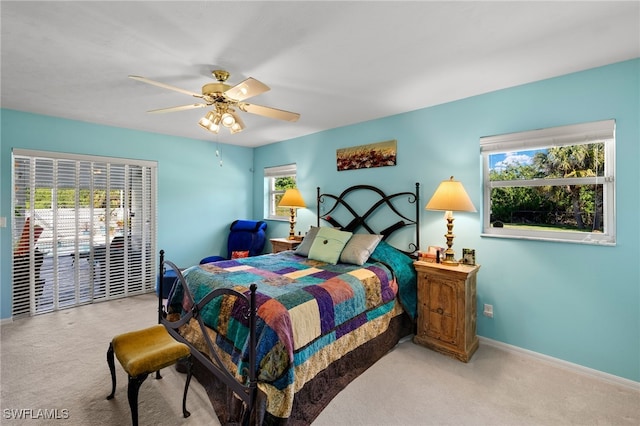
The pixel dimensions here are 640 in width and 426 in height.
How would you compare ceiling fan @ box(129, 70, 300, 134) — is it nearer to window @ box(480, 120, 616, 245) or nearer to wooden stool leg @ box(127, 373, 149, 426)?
wooden stool leg @ box(127, 373, 149, 426)

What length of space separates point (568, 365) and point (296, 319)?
99.5 inches

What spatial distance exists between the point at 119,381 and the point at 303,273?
1.72m

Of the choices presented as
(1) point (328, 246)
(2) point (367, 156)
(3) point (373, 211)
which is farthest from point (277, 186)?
(1) point (328, 246)

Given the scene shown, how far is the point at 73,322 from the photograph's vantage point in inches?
134

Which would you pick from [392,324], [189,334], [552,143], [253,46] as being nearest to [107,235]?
[189,334]

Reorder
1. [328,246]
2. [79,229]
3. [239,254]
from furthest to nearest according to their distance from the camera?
[239,254], [79,229], [328,246]

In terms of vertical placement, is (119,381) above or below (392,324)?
below

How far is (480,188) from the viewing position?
9.91 ft

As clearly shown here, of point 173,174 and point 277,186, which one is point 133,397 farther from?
point 277,186

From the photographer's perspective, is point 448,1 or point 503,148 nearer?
point 448,1

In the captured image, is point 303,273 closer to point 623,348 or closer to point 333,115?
point 333,115

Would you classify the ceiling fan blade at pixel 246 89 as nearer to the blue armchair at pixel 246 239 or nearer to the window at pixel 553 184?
the window at pixel 553 184

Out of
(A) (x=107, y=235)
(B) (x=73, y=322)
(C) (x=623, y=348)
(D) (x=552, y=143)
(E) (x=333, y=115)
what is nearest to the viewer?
(C) (x=623, y=348)

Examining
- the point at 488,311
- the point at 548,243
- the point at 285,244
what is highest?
the point at 548,243
